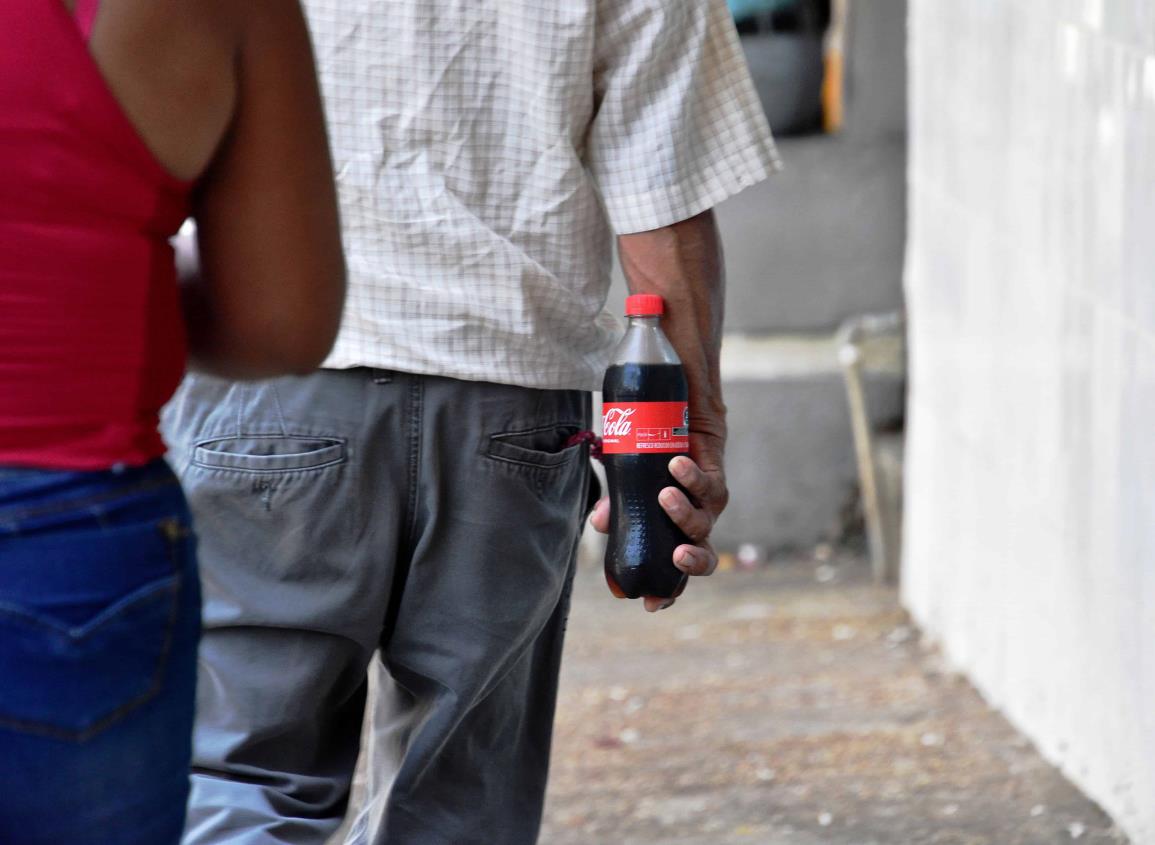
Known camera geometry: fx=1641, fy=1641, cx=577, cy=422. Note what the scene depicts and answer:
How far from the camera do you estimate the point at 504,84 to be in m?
2.26

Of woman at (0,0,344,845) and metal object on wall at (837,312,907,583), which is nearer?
woman at (0,0,344,845)

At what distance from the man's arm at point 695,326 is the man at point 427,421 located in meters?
0.02

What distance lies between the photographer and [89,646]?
1.33m

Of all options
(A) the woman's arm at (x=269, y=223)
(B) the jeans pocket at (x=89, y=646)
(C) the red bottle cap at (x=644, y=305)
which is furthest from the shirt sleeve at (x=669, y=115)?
(B) the jeans pocket at (x=89, y=646)

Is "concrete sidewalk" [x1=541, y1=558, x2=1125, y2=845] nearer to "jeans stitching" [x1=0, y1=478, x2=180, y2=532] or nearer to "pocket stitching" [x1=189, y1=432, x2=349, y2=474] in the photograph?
"pocket stitching" [x1=189, y1=432, x2=349, y2=474]

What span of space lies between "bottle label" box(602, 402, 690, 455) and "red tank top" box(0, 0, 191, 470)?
1001 millimetres

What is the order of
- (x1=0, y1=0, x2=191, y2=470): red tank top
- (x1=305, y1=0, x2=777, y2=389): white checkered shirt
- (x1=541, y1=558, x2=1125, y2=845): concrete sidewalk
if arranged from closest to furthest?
1. (x1=0, y1=0, x2=191, y2=470): red tank top
2. (x1=305, y1=0, x2=777, y2=389): white checkered shirt
3. (x1=541, y1=558, x2=1125, y2=845): concrete sidewalk

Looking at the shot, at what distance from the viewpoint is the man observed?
87.5 inches

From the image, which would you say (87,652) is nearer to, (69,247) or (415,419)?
(69,247)

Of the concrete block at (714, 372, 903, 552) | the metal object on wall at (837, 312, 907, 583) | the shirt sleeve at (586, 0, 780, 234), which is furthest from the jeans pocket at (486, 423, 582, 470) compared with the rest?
the concrete block at (714, 372, 903, 552)

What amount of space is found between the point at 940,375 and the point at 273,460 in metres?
3.22

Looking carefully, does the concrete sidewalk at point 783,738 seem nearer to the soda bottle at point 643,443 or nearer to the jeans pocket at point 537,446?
the soda bottle at point 643,443

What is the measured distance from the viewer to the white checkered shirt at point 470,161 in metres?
2.22

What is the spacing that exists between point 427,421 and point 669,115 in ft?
1.86
